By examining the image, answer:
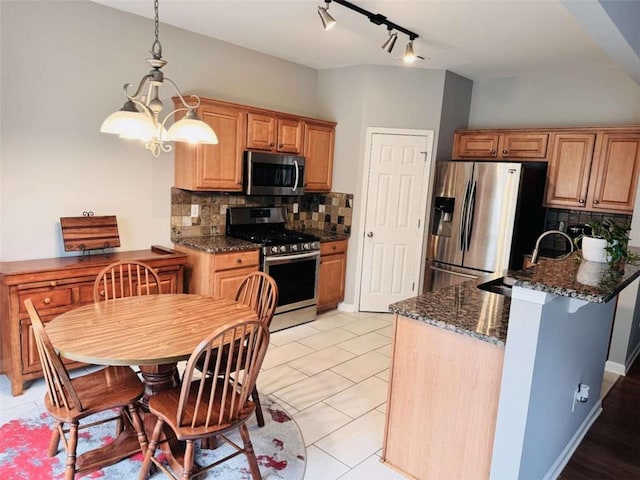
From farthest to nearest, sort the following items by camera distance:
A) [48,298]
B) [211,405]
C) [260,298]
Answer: [48,298]
[260,298]
[211,405]

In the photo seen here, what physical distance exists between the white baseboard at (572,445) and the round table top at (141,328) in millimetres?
1787

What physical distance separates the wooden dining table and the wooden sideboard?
62 centimetres

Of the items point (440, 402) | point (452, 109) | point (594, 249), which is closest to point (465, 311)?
point (440, 402)

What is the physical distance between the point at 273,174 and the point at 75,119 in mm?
1742

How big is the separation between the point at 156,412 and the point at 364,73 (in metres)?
3.88

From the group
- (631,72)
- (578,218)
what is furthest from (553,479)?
(578,218)

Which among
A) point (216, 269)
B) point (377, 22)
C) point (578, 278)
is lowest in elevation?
point (216, 269)

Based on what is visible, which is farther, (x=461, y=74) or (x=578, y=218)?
(x=461, y=74)

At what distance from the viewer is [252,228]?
182 inches

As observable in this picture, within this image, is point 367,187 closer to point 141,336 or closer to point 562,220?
point 562,220

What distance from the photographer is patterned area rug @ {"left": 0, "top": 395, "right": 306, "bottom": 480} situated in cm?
219

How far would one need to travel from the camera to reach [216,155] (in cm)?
388

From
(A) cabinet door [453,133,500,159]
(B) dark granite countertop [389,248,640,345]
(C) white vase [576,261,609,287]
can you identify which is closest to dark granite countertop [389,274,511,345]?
(B) dark granite countertop [389,248,640,345]

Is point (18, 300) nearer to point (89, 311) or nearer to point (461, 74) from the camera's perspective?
point (89, 311)
